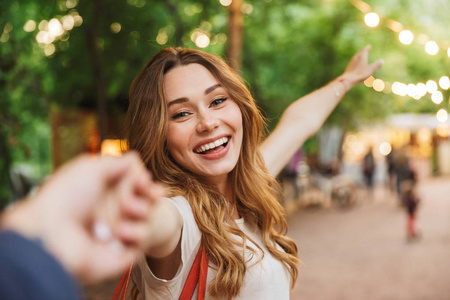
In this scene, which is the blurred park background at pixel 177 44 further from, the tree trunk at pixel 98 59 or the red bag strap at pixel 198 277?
the red bag strap at pixel 198 277

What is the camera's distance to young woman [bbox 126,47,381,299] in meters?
1.47

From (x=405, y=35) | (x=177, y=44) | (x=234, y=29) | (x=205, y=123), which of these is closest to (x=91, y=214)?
(x=205, y=123)

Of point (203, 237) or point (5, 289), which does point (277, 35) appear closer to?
point (203, 237)

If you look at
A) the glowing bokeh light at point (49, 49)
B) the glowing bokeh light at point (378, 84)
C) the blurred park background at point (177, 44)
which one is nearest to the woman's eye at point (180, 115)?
the blurred park background at point (177, 44)

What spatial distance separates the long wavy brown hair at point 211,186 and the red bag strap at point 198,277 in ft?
0.15

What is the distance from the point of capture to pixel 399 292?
6.12m

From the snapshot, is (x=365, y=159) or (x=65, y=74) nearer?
(x=65, y=74)

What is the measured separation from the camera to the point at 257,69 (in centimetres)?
1056

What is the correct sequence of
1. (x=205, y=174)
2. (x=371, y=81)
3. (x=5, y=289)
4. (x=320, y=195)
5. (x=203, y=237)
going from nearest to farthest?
(x=5, y=289), (x=203, y=237), (x=205, y=174), (x=371, y=81), (x=320, y=195)

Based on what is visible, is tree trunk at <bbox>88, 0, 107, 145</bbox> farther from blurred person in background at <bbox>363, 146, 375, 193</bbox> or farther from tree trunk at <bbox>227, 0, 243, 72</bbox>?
blurred person in background at <bbox>363, 146, 375, 193</bbox>

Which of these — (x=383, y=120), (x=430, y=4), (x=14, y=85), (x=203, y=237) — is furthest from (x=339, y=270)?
(x=383, y=120)

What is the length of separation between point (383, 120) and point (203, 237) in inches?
664

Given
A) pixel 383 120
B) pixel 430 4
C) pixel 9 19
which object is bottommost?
pixel 383 120

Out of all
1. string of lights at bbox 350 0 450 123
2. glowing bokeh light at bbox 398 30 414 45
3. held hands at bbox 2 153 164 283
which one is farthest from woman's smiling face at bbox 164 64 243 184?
glowing bokeh light at bbox 398 30 414 45
